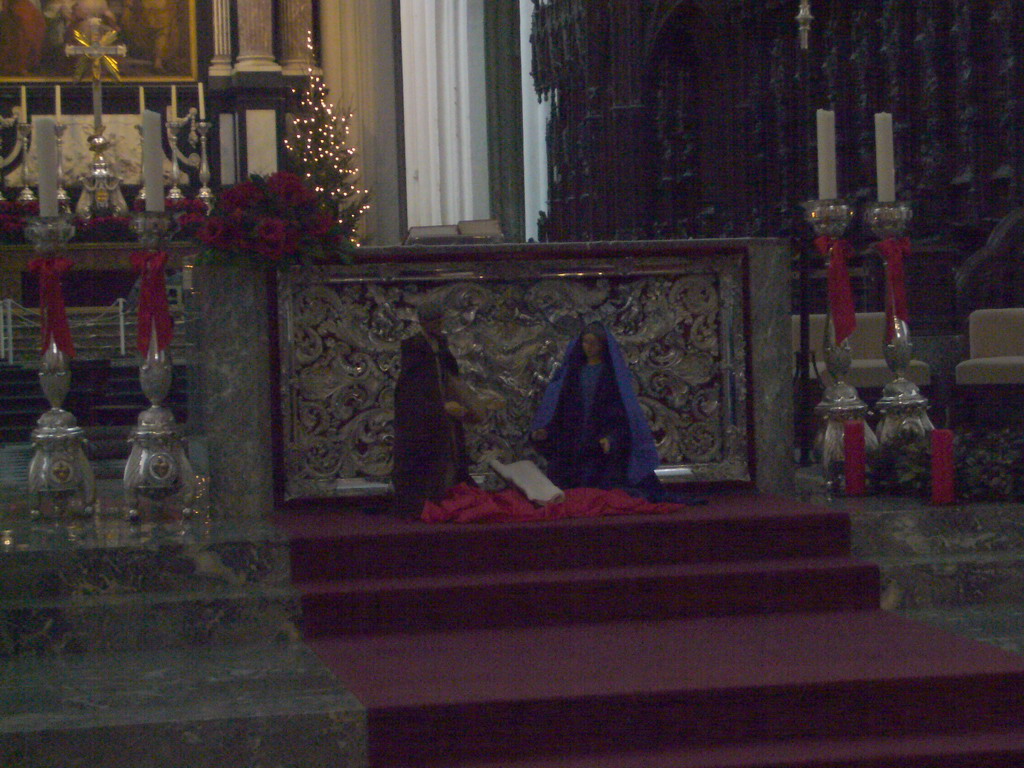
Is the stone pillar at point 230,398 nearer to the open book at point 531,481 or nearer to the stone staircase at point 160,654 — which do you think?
the stone staircase at point 160,654

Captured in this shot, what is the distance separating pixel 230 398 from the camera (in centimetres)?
562

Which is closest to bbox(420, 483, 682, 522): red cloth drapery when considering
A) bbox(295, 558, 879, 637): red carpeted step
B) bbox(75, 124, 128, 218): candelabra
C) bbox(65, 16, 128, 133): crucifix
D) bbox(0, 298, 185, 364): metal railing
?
bbox(295, 558, 879, 637): red carpeted step

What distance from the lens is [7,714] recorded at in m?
3.93

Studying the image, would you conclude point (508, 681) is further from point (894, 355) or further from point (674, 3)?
point (674, 3)

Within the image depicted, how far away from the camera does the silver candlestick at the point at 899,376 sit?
591 cm

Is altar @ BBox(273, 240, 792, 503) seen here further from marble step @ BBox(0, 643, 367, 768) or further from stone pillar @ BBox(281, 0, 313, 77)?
stone pillar @ BBox(281, 0, 313, 77)

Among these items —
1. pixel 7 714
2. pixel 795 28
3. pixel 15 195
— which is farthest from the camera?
pixel 15 195

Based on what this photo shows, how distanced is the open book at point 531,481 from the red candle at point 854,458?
1.20 meters

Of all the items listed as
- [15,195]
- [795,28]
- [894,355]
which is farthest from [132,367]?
[894,355]

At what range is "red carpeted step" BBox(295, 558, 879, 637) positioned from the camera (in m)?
4.77

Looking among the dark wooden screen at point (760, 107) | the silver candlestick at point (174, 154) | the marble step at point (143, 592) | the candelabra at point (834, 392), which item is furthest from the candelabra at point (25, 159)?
the candelabra at point (834, 392)

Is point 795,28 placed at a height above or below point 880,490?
above

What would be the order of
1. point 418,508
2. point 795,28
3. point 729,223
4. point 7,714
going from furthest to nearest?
point 729,223
point 795,28
point 418,508
point 7,714

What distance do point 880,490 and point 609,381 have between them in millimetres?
1217
